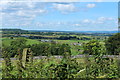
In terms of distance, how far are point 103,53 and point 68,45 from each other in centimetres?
57

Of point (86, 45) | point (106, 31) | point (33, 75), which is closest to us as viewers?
point (33, 75)

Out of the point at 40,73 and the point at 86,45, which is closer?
the point at 40,73

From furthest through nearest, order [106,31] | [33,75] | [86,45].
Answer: [106,31] → [86,45] → [33,75]

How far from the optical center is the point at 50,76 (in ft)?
8.04

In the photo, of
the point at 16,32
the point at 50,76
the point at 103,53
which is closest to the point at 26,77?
the point at 50,76

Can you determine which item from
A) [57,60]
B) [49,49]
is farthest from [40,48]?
[57,60]

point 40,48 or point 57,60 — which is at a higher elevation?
point 40,48

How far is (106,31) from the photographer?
9.32 ft

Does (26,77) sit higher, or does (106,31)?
(106,31)

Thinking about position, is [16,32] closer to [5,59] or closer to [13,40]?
[13,40]

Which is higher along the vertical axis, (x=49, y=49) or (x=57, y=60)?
(x=49, y=49)

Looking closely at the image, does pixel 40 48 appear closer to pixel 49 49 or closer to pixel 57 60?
pixel 49 49

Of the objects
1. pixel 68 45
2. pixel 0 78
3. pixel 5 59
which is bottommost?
pixel 0 78

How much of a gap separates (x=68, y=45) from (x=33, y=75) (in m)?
0.61
